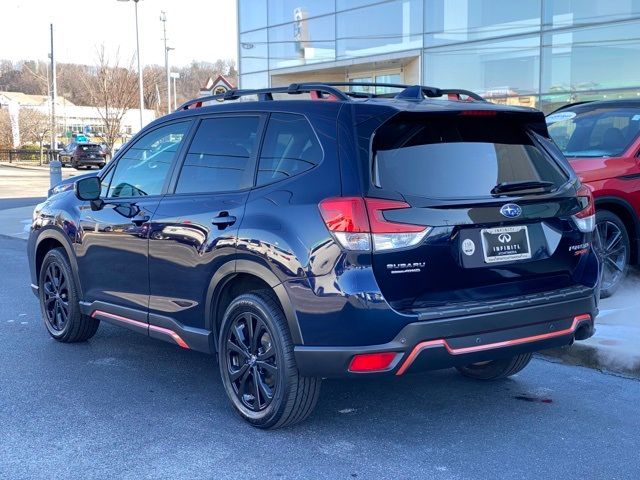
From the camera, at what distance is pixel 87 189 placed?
5.41 metres

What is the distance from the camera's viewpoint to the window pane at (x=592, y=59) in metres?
14.4

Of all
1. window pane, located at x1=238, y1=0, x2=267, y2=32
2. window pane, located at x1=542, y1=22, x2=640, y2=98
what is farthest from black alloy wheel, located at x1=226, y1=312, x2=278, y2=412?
window pane, located at x1=238, y1=0, x2=267, y2=32

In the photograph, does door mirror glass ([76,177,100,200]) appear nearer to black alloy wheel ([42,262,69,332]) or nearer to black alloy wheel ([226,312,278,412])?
black alloy wheel ([42,262,69,332])

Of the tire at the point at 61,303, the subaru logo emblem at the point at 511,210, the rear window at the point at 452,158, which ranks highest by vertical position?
the rear window at the point at 452,158

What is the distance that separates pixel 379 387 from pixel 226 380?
112 centimetres

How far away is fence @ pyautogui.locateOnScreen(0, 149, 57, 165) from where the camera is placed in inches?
1900

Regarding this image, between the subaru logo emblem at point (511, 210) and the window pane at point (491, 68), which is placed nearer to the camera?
the subaru logo emblem at point (511, 210)

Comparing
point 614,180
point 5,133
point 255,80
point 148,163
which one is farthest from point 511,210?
point 5,133

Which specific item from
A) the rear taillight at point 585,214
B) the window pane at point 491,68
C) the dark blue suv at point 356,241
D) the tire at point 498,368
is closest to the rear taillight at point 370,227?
the dark blue suv at point 356,241

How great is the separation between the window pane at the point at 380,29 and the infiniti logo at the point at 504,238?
1524 centimetres

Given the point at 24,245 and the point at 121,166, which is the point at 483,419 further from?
the point at 24,245

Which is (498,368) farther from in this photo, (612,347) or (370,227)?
(370,227)

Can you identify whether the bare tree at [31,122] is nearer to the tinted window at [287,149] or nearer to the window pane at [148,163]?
the window pane at [148,163]

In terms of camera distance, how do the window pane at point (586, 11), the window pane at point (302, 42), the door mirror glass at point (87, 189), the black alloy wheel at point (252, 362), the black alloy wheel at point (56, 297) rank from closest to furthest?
the black alloy wheel at point (252, 362) < the door mirror glass at point (87, 189) < the black alloy wheel at point (56, 297) < the window pane at point (586, 11) < the window pane at point (302, 42)
